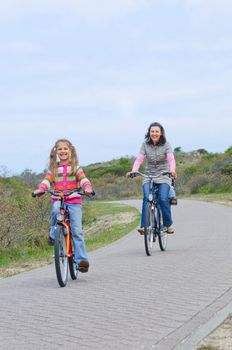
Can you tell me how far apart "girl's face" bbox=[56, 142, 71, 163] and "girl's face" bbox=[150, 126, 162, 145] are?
3492mm

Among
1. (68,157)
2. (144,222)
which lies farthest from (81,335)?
(144,222)

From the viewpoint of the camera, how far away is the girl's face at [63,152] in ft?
32.2

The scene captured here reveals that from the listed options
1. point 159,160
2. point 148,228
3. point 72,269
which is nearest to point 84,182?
point 72,269

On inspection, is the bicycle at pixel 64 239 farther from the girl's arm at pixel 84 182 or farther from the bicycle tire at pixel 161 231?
the bicycle tire at pixel 161 231

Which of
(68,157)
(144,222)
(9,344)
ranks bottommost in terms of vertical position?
(9,344)

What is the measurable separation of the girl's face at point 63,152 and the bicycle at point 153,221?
126 inches

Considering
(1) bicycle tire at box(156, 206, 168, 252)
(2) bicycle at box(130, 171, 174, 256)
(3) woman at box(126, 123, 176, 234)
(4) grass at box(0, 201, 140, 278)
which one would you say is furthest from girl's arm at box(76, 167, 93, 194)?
(1) bicycle tire at box(156, 206, 168, 252)

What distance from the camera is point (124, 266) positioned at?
1142 centimetres

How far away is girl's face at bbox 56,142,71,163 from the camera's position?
982 centimetres

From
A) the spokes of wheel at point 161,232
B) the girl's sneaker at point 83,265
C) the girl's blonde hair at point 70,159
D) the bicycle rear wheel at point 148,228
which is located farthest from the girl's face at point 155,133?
the girl's sneaker at point 83,265

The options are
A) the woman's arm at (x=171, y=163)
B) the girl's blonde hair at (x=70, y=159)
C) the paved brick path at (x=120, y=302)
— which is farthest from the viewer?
the woman's arm at (x=171, y=163)

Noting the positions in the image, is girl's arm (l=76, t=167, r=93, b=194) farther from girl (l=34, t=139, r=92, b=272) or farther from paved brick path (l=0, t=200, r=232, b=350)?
paved brick path (l=0, t=200, r=232, b=350)

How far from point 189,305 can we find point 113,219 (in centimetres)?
2007

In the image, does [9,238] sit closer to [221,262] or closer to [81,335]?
[221,262]
